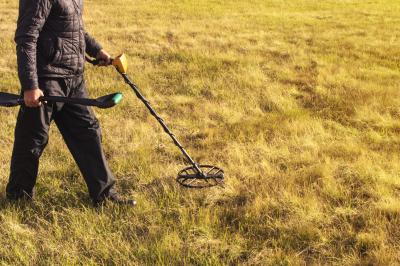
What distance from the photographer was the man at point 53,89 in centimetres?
368

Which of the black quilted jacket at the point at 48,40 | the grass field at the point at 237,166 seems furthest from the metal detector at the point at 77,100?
the grass field at the point at 237,166

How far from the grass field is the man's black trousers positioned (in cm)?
23

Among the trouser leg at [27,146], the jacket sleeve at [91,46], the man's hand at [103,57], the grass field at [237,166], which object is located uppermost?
the jacket sleeve at [91,46]

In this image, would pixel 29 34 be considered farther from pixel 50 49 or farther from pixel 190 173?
pixel 190 173

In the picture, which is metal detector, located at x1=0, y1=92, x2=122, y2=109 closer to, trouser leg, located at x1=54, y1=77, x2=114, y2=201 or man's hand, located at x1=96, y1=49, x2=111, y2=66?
trouser leg, located at x1=54, y1=77, x2=114, y2=201

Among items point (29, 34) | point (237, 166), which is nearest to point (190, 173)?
point (237, 166)

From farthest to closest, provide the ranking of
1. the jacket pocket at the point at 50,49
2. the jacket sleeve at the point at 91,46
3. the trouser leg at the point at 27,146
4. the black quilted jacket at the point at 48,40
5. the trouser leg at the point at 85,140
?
the jacket sleeve at the point at 91,46
the trouser leg at the point at 85,140
the trouser leg at the point at 27,146
the jacket pocket at the point at 50,49
the black quilted jacket at the point at 48,40

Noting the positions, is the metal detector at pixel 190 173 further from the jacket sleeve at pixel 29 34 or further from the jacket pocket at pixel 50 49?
the jacket sleeve at pixel 29 34

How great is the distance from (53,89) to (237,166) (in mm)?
2264

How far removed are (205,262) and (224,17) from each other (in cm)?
1795

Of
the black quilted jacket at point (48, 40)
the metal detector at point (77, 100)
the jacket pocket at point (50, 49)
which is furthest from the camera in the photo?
the jacket pocket at point (50, 49)

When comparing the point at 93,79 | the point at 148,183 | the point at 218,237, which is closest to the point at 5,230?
the point at 148,183

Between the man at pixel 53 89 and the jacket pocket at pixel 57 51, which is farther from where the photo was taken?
the jacket pocket at pixel 57 51

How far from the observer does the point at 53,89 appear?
4.03 metres
